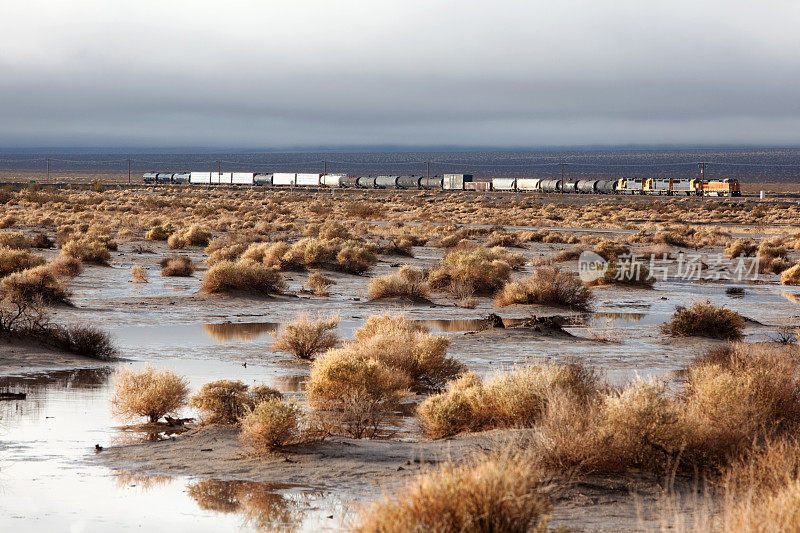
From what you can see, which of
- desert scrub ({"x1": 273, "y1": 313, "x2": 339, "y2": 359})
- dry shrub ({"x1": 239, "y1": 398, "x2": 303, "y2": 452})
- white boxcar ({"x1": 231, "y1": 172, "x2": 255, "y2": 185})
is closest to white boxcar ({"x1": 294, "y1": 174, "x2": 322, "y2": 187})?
white boxcar ({"x1": 231, "y1": 172, "x2": 255, "y2": 185})

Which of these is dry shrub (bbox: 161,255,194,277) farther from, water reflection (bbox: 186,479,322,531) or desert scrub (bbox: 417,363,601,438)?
water reflection (bbox: 186,479,322,531)

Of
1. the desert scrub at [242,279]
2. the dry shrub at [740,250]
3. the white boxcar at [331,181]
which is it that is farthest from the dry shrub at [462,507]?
the white boxcar at [331,181]

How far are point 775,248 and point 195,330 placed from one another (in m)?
31.0

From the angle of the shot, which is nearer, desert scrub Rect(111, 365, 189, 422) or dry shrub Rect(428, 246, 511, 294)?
desert scrub Rect(111, 365, 189, 422)

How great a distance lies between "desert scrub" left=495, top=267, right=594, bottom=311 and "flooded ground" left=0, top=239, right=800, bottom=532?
1.78ft

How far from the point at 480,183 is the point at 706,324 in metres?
118

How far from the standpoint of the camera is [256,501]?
9570 mm

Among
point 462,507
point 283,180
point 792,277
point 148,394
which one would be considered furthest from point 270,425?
point 283,180

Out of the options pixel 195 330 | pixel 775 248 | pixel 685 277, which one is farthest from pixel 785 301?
pixel 195 330

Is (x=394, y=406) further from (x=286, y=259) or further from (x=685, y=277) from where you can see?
(x=685, y=277)

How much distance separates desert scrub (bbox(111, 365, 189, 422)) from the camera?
13.0 m

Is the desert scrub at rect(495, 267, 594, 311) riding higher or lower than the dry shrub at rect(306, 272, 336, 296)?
higher

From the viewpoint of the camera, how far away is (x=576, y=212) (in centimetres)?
8381

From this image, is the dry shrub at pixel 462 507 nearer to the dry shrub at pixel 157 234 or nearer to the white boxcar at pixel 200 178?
the dry shrub at pixel 157 234
